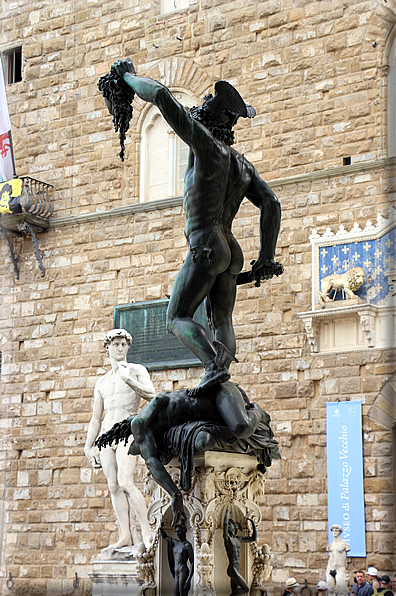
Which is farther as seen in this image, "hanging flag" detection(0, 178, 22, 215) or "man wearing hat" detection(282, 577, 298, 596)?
"hanging flag" detection(0, 178, 22, 215)

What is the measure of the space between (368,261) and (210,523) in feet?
22.3

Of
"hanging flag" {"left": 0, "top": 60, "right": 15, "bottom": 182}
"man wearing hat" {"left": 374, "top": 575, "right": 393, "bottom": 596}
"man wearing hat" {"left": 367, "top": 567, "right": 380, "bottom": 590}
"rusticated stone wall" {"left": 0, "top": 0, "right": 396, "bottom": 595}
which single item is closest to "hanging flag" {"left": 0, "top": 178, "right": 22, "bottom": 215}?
"hanging flag" {"left": 0, "top": 60, "right": 15, "bottom": 182}

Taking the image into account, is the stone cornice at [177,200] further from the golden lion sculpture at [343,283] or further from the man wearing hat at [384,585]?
the man wearing hat at [384,585]

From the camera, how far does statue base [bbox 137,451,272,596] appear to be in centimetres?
427

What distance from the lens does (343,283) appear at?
10.7 m

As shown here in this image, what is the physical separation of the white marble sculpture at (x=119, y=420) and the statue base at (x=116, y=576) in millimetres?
518

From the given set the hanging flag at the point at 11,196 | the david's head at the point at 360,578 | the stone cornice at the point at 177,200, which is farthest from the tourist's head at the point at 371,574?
the hanging flag at the point at 11,196

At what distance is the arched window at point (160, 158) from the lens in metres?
13.0

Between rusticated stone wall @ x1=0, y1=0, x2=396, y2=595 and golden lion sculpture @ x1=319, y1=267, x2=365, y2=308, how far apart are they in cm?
30

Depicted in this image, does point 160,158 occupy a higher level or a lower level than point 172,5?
lower

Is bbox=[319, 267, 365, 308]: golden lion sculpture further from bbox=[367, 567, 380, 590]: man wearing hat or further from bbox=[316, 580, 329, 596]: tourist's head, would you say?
bbox=[316, 580, 329, 596]: tourist's head

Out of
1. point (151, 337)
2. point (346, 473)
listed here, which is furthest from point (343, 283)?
point (151, 337)

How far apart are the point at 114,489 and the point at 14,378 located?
18.8 feet

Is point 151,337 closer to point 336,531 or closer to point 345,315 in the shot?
point 345,315
